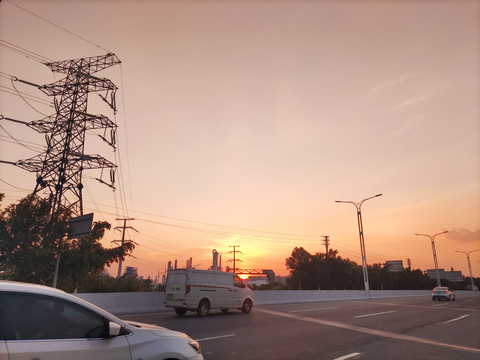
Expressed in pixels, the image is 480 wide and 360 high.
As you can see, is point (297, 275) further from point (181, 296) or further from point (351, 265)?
point (181, 296)

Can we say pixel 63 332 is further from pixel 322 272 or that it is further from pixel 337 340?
pixel 322 272

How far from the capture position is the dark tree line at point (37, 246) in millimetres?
20047

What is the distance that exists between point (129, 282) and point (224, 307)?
8.38 meters

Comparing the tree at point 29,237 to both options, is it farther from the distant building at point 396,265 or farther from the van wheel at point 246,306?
the distant building at point 396,265

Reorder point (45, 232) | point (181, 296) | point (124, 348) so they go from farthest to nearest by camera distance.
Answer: point (45, 232)
point (181, 296)
point (124, 348)

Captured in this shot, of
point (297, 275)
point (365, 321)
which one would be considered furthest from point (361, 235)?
point (297, 275)

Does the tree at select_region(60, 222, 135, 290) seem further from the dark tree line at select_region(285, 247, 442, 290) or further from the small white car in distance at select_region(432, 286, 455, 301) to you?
the dark tree line at select_region(285, 247, 442, 290)

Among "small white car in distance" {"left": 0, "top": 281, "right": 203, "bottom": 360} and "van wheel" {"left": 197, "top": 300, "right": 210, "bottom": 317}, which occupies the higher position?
"small white car in distance" {"left": 0, "top": 281, "right": 203, "bottom": 360}

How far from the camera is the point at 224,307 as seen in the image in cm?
1675

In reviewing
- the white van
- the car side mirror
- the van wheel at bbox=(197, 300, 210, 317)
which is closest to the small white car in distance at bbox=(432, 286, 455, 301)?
the white van

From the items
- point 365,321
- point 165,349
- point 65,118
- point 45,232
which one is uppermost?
point 65,118

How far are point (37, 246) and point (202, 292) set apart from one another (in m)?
12.8

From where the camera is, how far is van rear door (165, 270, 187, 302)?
15.4 metres

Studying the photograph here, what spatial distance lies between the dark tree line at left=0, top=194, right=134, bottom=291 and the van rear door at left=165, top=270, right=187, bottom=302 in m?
7.27
